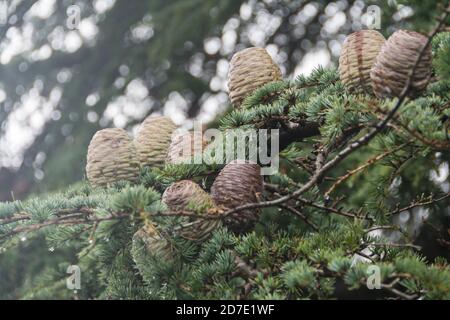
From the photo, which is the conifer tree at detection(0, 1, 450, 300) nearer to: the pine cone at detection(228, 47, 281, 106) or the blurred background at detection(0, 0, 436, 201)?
the pine cone at detection(228, 47, 281, 106)

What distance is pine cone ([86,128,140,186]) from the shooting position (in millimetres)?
1272

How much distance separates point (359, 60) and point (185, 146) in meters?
0.38

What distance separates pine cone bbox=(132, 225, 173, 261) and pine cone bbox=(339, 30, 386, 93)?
0.45 m

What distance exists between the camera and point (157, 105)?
137 inches

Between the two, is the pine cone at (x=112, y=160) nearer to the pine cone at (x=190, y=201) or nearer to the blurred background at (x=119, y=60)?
the pine cone at (x=190, y=201)

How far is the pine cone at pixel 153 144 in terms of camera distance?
1330mm

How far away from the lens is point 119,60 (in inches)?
138

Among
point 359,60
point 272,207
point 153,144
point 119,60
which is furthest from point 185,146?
point 119,60

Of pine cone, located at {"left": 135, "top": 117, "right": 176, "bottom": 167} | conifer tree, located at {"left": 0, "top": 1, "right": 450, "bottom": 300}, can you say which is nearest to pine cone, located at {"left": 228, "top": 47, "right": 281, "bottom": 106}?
conifer tree, located at {"left": 0, "top": 1, "right": 450, "bottom": 300}

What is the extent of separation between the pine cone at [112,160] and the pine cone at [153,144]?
27 millimetres

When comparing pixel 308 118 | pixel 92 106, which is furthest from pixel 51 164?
pixel 308 118

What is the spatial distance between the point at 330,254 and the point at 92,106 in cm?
274

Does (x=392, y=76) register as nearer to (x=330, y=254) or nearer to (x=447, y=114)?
(x=447, y=114)

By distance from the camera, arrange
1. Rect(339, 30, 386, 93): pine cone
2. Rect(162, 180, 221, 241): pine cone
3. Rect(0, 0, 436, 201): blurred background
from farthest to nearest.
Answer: Rect(0, 0, 436, 201): blurred background → Rect(339, 30, 386, 93): pine cone → Rect(162, 180, 221, 241): pine cone
